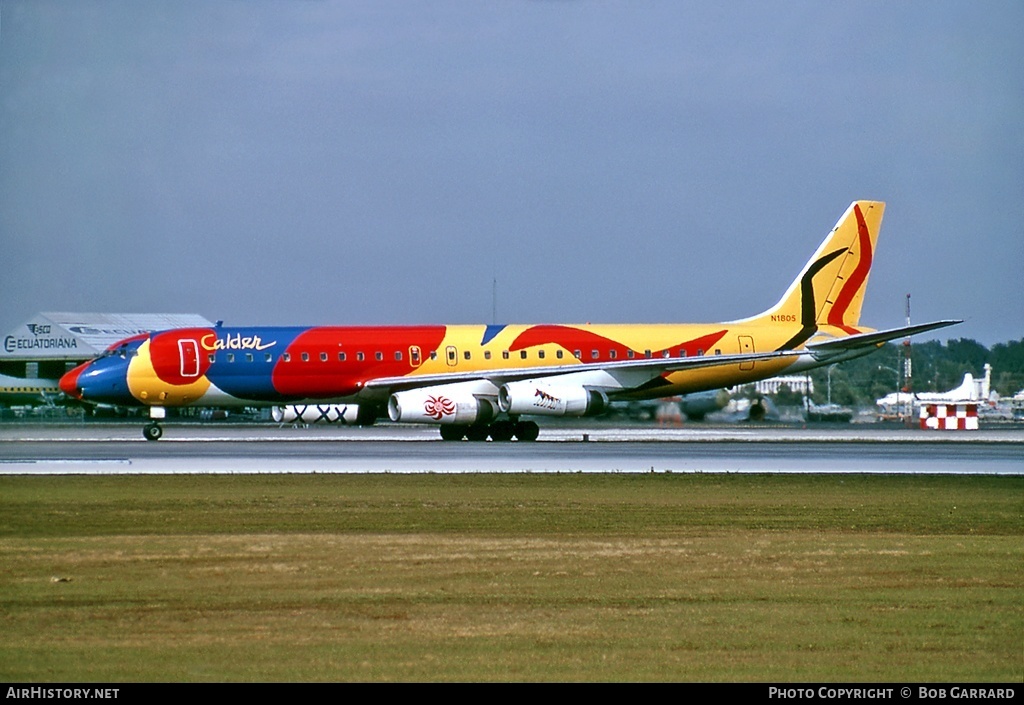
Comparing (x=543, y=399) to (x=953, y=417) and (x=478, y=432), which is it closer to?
(x=478, y=432)

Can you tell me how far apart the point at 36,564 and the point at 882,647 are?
9.72m

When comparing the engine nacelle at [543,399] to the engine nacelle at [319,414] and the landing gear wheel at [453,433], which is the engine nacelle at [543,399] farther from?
the engine nacelle at [319,414]

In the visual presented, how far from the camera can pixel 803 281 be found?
50250 mm

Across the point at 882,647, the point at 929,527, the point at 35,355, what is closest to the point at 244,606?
the point at 882,647

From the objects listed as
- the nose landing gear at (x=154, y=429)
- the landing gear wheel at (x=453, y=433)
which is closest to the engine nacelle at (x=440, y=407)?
the landing gear wheel at (x=453, y=433)

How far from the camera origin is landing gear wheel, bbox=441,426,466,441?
46.8m

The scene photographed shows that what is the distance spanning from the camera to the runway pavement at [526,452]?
32406 millimetres

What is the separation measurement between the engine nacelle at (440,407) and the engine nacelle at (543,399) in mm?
629

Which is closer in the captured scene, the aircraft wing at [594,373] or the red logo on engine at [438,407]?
the red logo on engine at [438,407]

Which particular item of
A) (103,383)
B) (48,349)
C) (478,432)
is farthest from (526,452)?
(48,349)

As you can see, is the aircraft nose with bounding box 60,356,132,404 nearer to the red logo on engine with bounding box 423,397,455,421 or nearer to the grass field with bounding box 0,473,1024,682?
the red logo on engine with bounding box 423,397,455,421

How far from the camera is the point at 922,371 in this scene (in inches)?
3054

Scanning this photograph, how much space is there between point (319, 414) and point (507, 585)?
42.7 m
